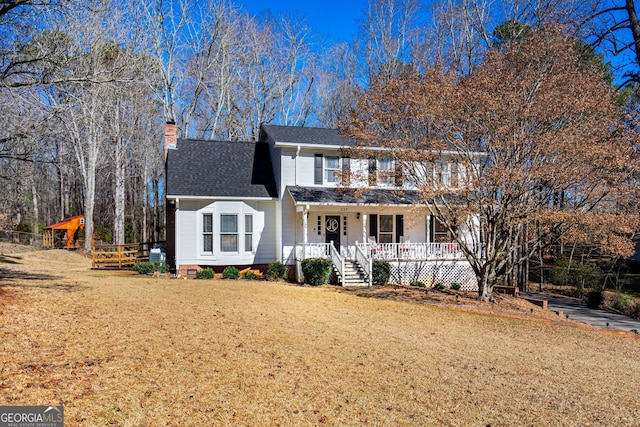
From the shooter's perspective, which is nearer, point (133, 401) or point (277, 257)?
point (133, 401)

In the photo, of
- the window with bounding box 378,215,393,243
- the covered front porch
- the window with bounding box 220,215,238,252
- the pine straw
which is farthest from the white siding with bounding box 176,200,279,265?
the pine straw

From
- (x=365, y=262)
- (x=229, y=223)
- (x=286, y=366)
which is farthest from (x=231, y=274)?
(x=286, y=366)

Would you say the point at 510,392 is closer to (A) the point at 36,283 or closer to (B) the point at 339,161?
(A) the point at 36,283

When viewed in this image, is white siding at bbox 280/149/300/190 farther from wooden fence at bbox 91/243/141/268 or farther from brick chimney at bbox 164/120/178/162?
wooden fence at bbox 91/243/141/268

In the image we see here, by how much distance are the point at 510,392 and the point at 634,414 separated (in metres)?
1.48

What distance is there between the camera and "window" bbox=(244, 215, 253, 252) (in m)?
19.2

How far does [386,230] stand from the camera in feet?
69.3

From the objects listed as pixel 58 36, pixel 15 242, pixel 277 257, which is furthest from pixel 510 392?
pixel 15 242

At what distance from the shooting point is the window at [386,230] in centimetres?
2103

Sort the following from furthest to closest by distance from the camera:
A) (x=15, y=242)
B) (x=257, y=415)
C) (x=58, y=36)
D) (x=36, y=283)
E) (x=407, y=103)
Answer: (x=15, y=242) → (x=407, y=103) → (x=36, y=283) → (x=58, y=36) → (x=257, y=415)

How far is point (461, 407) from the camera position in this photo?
18.4 ft

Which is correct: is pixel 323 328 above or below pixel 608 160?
below

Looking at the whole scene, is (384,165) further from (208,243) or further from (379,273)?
(208,243)

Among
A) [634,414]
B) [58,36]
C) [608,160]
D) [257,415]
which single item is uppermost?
[58,36]
